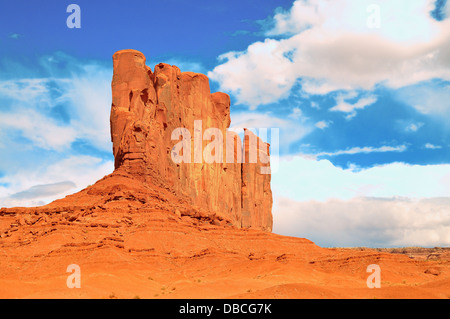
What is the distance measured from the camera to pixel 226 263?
47.8 m

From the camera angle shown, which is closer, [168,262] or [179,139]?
[168,262]

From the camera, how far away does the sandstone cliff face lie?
67.1m

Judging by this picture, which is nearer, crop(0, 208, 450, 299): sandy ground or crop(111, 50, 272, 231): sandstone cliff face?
crop(0, 208, 450, 299): sandy ground

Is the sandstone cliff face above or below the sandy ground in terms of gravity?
above

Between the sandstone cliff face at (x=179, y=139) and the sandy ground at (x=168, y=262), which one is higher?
the sandstone cliff face at (x=179, y=139)

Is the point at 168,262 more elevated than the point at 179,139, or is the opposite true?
the point at 179,139

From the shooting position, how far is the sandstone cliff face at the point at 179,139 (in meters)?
67.1

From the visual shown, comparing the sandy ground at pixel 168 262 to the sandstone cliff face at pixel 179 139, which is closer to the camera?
the sandy ground at pixel 168 262

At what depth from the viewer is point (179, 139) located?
8038 cm

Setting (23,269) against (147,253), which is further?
(147,253)
